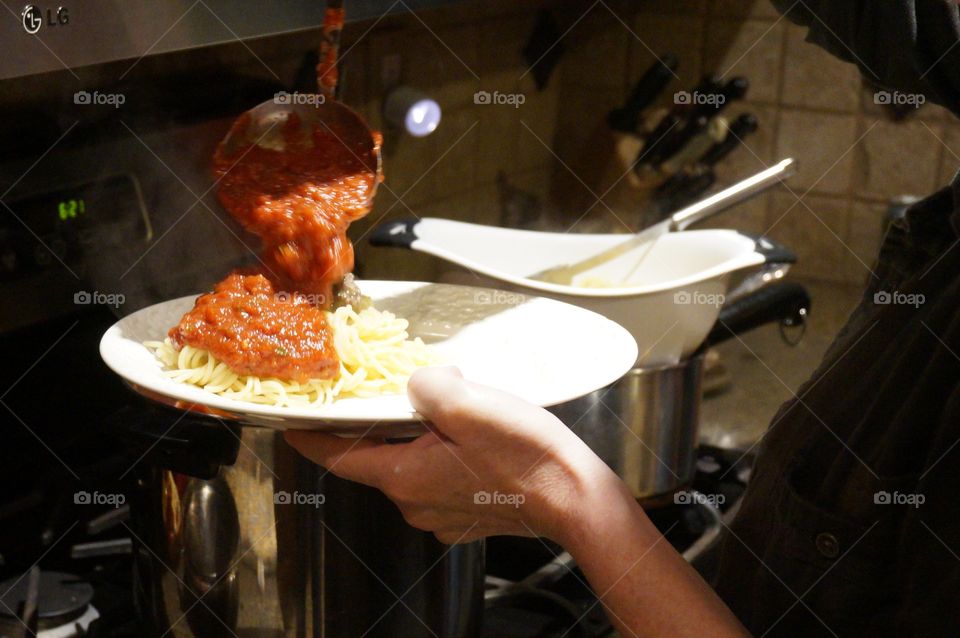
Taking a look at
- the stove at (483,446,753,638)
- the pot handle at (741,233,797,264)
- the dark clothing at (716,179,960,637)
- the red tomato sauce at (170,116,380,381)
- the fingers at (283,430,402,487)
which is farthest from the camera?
the pot handle at (741,233,797,264)

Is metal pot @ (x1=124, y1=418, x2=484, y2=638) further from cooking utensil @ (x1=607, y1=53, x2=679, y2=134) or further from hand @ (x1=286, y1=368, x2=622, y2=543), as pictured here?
cooking utensil @ (x1=607, y1=53, x2=679, y2=134)

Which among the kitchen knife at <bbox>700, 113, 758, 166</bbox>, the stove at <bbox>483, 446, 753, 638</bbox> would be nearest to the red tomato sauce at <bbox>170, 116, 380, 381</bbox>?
the stove at <bbox>483, 446, 753, 638</bbox>

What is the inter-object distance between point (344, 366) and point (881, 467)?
0.40 m

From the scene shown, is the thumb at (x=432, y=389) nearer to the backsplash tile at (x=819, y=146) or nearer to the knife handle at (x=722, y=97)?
the knife handle at (x=722, y=97)

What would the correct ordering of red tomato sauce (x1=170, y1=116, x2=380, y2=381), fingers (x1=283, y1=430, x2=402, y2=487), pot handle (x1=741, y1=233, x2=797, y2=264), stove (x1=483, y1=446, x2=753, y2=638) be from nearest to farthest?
fingers (x1=283, y1=430, x2=402, y2=487) < red tomato sauce (x1=170, y1=116, x2=380, y2=381) < stove (x1=483, y1=446, x2=753, y2=638) < pot handle (x1=741, y1=233, x2=797, y2=264)

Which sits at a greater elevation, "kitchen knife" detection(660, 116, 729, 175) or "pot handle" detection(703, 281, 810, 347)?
"kitchen knife" detection(660, 116, 729, 175)

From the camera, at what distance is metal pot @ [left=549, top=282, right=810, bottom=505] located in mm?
1034

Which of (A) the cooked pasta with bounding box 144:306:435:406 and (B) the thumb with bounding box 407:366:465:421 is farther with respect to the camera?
(A) the cooked pasta with bounding box 144:306:435:406

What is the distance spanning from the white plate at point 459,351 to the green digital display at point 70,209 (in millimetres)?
178

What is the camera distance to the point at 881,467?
2.04ft

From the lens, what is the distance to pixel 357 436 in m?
0.70

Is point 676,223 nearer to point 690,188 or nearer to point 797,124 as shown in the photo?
point 690,188

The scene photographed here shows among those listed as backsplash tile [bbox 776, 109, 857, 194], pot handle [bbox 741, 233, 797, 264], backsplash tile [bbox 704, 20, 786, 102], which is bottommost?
pot handle [bbox 741, 233, 797, 264]

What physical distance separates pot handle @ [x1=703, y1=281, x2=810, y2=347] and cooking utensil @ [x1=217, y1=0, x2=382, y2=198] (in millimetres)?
455
